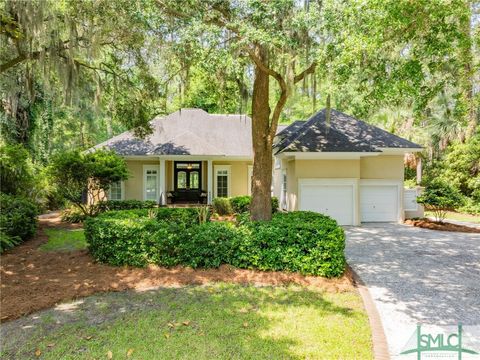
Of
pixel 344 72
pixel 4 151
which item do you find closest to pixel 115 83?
pixel 4 151

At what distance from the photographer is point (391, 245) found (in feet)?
31.7

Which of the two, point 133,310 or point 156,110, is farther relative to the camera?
point 156,110

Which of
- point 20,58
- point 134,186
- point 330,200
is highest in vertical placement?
point 20,58

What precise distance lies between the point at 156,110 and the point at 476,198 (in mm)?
18612

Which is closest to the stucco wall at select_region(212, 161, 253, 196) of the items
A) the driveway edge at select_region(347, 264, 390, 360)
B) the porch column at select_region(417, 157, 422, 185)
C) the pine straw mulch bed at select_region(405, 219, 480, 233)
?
the pine straw mulch bed at select_region(405, 219, 480, 233)

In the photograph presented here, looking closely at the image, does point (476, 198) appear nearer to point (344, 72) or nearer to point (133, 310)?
point (344, 72)

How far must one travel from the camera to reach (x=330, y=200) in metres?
13.1

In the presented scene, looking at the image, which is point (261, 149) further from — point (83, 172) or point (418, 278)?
point (83, 172)

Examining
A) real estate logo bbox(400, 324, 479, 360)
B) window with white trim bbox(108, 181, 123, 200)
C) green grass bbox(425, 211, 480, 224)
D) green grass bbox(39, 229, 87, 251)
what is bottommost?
real estate logo bbox(400, 324, 479, 360)

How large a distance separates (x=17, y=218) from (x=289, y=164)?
33.3 ft

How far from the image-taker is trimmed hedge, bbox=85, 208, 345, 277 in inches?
259

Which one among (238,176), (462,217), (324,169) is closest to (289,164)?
(324,169)

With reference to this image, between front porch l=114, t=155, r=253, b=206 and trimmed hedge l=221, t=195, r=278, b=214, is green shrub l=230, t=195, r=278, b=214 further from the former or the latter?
front porch l=114, t=155, r=253, b=206

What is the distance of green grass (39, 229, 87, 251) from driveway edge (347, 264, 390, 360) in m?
7.25
